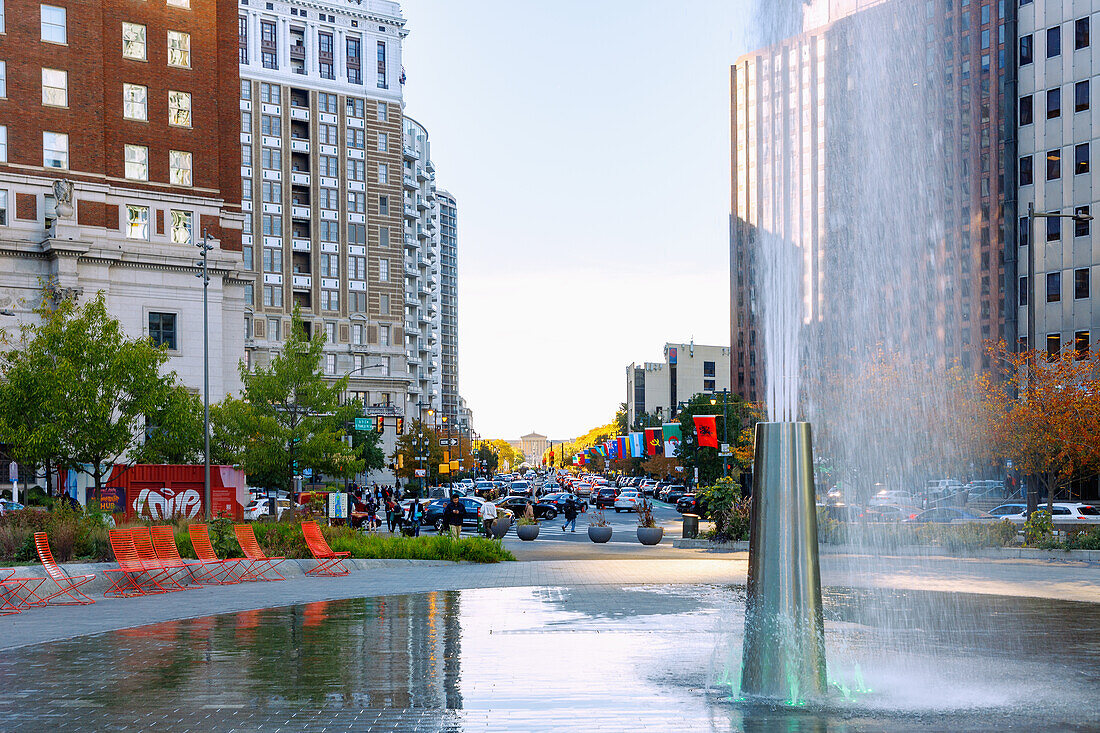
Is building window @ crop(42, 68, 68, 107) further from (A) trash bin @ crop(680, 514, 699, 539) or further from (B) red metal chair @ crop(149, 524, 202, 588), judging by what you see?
(A) trash bin @ crop(680, 514, 699, 539)

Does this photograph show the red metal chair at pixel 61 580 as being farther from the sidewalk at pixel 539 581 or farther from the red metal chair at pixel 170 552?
the red metal chair at pixel 170 552

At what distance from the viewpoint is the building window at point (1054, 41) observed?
59.8 metres

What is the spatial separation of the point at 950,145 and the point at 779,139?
273ft

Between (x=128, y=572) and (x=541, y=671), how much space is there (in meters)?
11.4

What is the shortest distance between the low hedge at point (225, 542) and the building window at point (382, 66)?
3342 inches

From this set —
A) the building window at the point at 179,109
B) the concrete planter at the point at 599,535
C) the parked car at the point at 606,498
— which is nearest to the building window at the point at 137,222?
→ the building window at the point at 179,109

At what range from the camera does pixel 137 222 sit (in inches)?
2227

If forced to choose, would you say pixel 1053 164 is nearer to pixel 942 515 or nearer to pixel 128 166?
pixel 942 515

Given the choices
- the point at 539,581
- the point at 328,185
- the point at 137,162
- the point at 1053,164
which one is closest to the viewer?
the point at 539,581

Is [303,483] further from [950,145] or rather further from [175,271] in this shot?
[950,145]

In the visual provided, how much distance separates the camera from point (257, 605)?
57.1 feet

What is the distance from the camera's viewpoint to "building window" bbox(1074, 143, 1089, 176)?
58.2 m

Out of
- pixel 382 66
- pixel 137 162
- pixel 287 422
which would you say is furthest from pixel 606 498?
pixel 382 66

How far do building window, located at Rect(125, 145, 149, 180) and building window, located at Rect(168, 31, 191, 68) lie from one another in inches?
202
